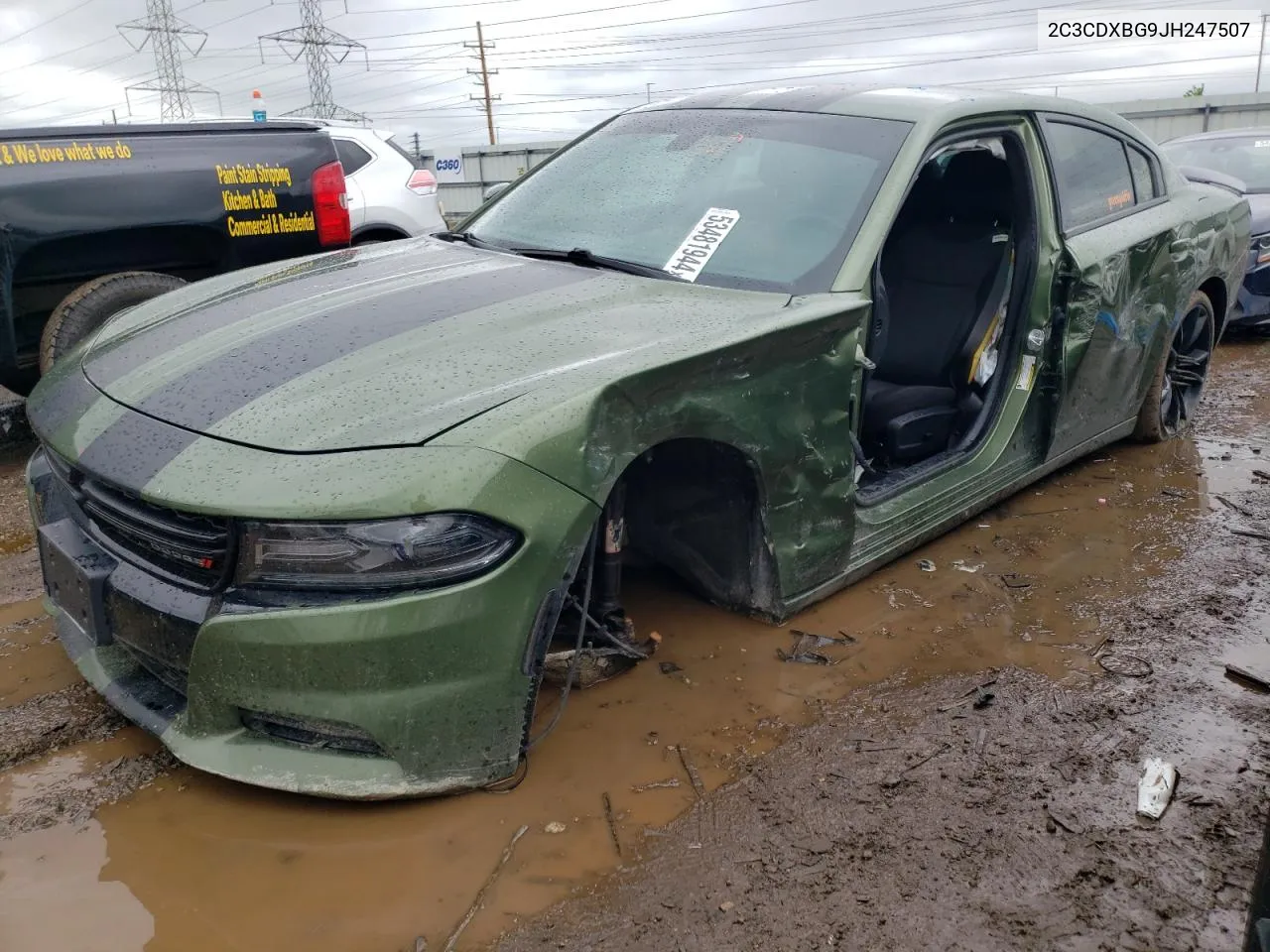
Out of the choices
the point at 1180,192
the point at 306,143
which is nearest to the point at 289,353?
the point at 306,143

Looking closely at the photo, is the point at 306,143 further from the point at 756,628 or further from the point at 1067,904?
the point at 1067,904

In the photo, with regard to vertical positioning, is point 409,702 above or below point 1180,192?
below

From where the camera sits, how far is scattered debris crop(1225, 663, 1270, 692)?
2.93 m

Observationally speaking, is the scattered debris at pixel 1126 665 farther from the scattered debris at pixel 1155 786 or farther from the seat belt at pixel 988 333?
the seat belt at pixel 988 333

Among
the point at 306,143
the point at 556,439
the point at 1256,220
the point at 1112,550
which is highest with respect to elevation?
the point at 306,143

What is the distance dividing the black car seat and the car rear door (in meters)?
0.24

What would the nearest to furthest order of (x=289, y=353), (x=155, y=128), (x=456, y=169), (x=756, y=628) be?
(x=289, y=353), (x=756, y=628), (x=155, y=128), (x=456, y=169)

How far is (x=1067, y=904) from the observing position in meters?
2.08

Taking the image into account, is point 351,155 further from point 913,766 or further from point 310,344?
point 913,766

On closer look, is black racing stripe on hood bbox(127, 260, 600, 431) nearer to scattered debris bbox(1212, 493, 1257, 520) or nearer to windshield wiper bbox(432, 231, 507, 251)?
windshield wiper bbox(432, 231, 507, 251)

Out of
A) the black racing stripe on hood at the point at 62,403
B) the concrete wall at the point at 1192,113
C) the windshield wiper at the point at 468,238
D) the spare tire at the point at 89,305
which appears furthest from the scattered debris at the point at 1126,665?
the concrete wall at the point at 1192,113

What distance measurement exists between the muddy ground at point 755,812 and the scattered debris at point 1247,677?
0.03 m

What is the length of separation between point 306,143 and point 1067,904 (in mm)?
5010

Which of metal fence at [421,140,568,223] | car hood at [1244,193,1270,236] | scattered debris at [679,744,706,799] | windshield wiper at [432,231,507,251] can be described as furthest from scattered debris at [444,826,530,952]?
metal fence at [421,140,568,223]
